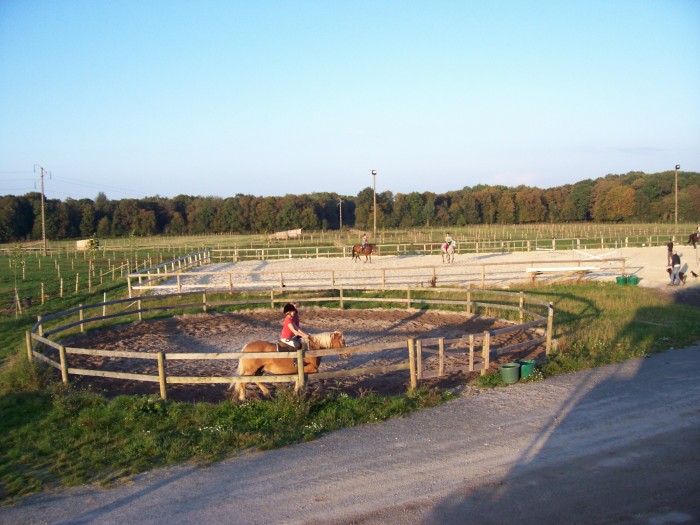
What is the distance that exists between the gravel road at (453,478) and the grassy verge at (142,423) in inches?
14.0

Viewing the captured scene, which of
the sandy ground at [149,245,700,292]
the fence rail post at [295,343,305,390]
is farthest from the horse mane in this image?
the sandy ground at [149,245,700,292]

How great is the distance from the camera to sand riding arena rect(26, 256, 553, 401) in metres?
9.34

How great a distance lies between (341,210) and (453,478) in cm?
9294

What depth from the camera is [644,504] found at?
5.21 metres

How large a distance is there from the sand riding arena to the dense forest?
7556 centimetres

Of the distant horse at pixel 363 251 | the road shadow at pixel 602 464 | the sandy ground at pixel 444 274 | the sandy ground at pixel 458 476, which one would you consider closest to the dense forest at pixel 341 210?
the distant horse at pixel 363 251

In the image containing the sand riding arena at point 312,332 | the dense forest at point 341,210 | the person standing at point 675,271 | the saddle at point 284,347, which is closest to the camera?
the saddle at point 284,347

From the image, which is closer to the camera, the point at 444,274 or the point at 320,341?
the point at 320,341

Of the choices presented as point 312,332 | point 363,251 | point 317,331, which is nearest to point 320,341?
point 312,332

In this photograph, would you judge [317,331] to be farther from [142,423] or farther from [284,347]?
[142,423]

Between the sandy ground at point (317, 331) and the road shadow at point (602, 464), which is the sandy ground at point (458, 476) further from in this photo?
the sandy ground at point (317, 331)

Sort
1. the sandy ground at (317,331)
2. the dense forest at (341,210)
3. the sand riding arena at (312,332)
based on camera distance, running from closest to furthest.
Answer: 1. the sand riding arena at (312,332)
2. the sandy ground at (317,331)
3. the dense forest at (341,210)

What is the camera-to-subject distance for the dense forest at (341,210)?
9100cm

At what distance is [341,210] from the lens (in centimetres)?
9812
